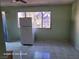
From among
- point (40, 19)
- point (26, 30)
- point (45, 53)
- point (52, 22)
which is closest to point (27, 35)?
point (26, 30)

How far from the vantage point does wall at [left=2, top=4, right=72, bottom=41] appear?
7457mm

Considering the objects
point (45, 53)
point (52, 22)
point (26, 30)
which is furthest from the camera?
point (52, 22)

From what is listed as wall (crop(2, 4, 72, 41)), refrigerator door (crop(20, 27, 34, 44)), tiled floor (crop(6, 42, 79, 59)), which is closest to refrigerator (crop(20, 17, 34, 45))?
refrigerator door (crop(20, 27, 34, 44))

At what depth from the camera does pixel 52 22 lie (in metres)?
7.56

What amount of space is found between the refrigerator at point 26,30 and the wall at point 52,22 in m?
1.44

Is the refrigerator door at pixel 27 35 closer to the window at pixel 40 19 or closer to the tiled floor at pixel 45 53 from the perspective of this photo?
the tiled floor at pixel 45 53

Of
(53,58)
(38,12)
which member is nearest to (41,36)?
(38,12)

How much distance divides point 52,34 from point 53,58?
3339 millimetres

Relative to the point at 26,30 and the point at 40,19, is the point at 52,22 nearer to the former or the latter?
the point at 40,19

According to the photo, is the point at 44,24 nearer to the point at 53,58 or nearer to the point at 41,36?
the point at 41,36

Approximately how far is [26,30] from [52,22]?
6.32 feet

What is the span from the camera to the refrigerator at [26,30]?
6.16 meters

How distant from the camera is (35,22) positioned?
7.66 m

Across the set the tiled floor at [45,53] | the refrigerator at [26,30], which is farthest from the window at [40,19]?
the tiled floor at [45,53]
